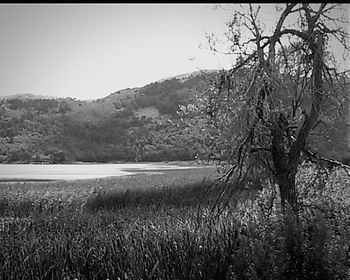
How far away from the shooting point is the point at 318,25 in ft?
7.88

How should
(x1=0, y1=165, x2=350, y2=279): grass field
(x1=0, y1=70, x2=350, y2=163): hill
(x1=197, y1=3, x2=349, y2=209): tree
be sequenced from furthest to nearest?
1. (x1=0, y1=70, x2=350, y2=163): hill
2. (x1=197, y1=3, x2=349, y2=209): tree
3. (x1=0, y1=165, x2=350, y2=279): grass field

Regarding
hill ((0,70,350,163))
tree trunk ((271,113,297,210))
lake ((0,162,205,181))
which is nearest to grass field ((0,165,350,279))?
tree trunk ((271,113,297,210))

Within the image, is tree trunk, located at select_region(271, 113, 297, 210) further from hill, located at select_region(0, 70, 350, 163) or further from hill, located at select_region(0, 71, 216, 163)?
hill, located at select_region(0, 71, 216, 163)

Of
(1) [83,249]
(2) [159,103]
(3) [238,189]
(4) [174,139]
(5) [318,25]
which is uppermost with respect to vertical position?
(5) [318,25]

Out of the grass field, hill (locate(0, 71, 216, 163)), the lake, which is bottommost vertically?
the grass field

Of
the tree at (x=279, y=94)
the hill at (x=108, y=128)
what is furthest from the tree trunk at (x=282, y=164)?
the hill at (x=108, y=128)

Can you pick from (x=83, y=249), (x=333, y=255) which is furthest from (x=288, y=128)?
(x=83, y=249)

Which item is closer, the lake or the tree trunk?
the tree trunk

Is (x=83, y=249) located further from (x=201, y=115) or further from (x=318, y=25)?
(x=318, y=25)

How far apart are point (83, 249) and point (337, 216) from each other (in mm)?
1544

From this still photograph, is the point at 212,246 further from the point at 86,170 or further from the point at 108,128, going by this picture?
the point at 108,128

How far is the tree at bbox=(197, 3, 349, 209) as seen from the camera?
230cm

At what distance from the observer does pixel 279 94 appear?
2.32m

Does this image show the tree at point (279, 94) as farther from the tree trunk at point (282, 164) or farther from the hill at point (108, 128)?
the hill at point (108, 128)
